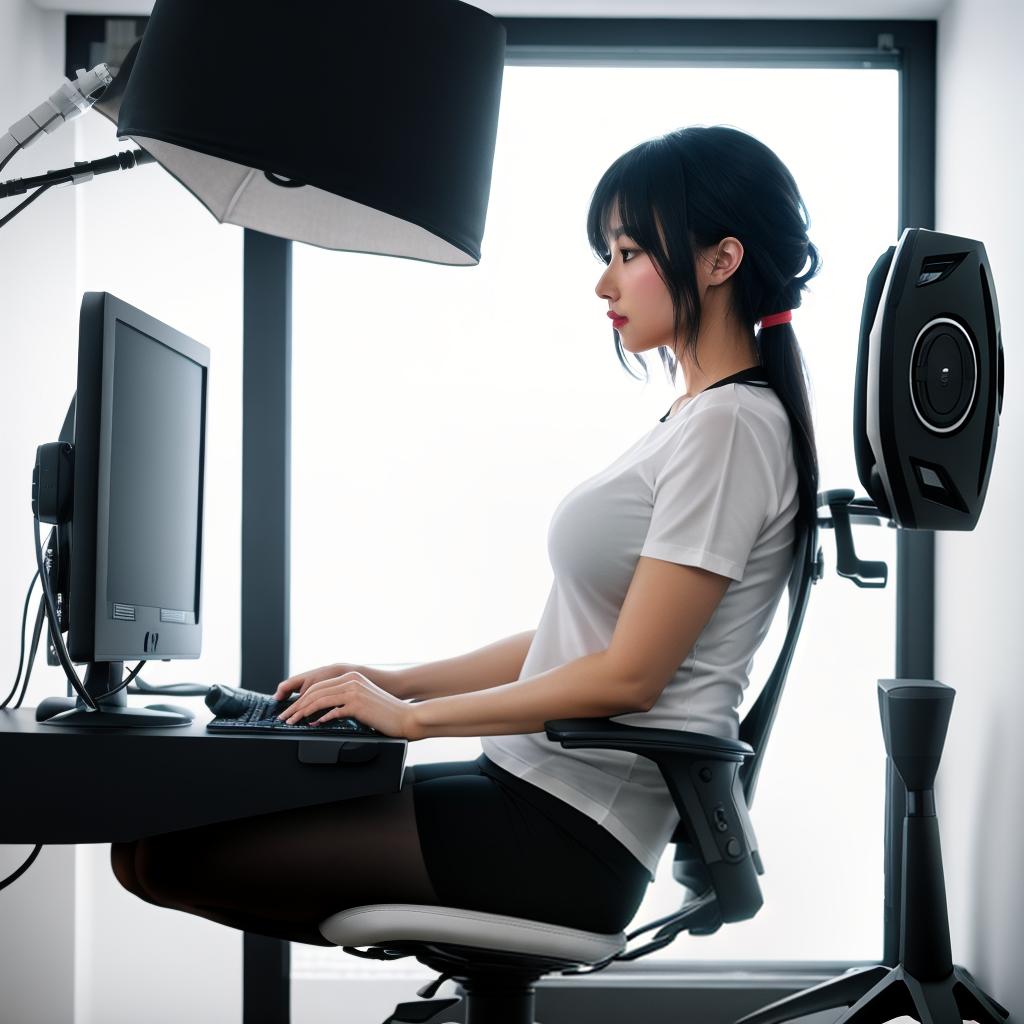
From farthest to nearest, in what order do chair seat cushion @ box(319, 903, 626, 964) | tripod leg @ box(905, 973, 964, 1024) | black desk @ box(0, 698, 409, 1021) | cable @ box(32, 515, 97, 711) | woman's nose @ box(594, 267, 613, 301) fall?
tripod leg @ box(905, 973, 964, 1024)
woman's nose @ box(594, 267, 613, 301)
cable @ box(32, 515, 97, 711)
chair seat cushion @ box(319, 903, 626, 964)
black desk @ box(0, 698, 409, 1021)

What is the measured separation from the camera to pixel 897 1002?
5.38 feet

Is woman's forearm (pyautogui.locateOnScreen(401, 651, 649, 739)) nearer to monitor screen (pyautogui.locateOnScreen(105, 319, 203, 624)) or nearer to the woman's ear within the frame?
monitor screen (pyautogui.locateOnScreen(105, 319, 203, 624))

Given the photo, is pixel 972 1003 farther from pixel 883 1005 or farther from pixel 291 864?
pixel 291 864

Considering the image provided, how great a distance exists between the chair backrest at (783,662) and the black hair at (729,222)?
174mm

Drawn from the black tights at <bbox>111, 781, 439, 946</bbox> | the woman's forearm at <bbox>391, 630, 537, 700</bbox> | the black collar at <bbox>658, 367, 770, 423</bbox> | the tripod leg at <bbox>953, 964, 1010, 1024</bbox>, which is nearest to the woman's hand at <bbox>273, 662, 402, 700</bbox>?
the woman's forearm at <bbox>391, 630, 537, 700</bbox>

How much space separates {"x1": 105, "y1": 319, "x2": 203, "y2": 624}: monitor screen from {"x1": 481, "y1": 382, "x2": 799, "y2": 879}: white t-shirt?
20.4 inches

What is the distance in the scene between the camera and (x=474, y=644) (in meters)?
2.32

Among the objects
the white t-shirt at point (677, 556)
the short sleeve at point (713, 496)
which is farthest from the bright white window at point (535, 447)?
the short sleeve at point (713, 496)

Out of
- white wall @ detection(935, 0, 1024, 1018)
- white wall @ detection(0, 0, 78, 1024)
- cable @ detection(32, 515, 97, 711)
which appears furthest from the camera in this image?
white wall @ detection(0, 0, 78, 1024)

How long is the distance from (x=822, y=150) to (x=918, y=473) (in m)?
1.27

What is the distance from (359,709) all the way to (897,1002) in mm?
1064

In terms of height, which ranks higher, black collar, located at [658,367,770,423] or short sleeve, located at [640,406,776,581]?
black collar, located at [658,367,770,423]

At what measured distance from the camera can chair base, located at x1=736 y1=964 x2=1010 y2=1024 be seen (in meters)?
1.61

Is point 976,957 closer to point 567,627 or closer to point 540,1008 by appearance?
point 540,1008
